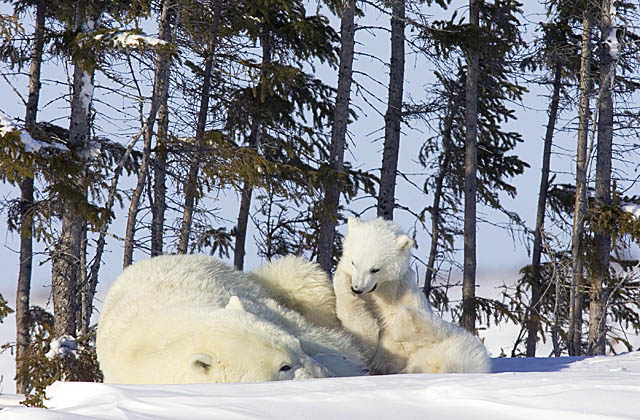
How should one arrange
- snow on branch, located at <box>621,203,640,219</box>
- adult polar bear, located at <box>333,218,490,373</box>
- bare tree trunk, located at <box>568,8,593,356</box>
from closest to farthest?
adult polar bear, located at <box>333,218,490,373</box>
snow on branch, located at <box>621,203,640,219</box>
bare tree trunk, located at <box>568,8,593,356</box>

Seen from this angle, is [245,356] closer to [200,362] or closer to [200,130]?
[200,362]

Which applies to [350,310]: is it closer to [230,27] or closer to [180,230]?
[180,230]

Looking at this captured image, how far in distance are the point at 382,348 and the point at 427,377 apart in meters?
1.44

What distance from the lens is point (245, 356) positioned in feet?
10.5

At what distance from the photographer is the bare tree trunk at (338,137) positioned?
39.0 feet

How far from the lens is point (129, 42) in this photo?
8188 millimetres

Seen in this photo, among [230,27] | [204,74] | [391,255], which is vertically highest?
[230,27]

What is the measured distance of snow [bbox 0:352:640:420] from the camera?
2.04 meters

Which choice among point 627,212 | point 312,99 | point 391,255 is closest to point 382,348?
point 391,255

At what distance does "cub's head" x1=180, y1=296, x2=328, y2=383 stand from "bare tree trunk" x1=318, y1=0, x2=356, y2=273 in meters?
8.37

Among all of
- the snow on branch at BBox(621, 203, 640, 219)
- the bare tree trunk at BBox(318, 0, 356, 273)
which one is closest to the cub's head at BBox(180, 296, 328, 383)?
the bare tree trunk at BBox(318, 0, 356, 273)

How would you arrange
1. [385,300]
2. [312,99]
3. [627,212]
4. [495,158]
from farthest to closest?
[495,158] → [312,99] → [627,212] → [385,300]

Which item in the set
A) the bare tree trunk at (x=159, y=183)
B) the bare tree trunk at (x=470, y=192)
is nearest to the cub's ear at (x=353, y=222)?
the bare tree trunk at (x=159, y=183)

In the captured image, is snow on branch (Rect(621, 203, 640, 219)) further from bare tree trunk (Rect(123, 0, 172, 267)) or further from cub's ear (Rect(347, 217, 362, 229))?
cub's ear (Rect(347, 217, 362, 229))
